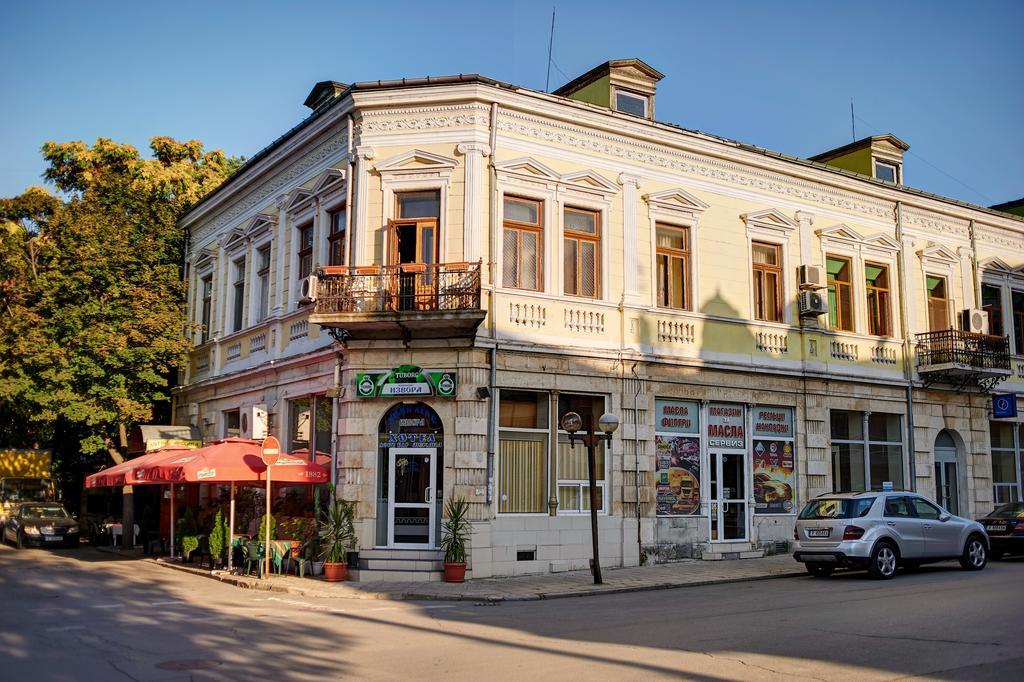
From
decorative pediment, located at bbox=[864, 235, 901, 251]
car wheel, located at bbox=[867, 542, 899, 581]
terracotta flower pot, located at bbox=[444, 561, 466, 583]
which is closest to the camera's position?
→ car wheel, located at bbox=[867, 542, 899, 581]

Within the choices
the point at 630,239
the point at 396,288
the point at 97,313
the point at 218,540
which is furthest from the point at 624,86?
the point at 97,313

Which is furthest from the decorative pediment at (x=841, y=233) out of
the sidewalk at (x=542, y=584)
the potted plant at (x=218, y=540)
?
the potted plant at (x=218, y=540)

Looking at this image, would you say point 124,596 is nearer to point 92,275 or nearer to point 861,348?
point 92,275

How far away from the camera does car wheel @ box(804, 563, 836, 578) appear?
17.7 metres

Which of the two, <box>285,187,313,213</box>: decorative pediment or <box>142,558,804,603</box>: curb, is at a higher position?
<box>285,187,313,213</box>: decorative pediment

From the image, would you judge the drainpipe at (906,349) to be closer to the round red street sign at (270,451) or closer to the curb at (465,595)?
the curb at (465,595)

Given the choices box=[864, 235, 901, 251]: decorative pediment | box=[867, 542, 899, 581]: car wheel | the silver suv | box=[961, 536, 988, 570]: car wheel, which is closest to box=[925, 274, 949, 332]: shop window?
box=[864, 235, 901, 251]: decorative pediment

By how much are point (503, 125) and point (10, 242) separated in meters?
20.3

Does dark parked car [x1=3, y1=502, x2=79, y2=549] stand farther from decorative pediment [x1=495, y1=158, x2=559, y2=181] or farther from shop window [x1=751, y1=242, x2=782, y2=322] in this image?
shop window [x1=751, y1=242, x2=782, y2=322]

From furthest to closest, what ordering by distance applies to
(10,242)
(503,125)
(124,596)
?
(10,242) → (503,125) → (124,596)

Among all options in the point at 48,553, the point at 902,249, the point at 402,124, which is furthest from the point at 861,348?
the point at 48,553

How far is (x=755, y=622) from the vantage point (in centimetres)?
1178

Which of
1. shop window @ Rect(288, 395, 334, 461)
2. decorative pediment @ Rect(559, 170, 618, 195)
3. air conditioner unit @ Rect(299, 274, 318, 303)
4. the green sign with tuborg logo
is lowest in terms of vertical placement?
shop window @ Rect(288, 395, 334, 461)

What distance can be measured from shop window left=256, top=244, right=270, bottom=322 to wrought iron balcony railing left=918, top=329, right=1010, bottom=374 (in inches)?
701
